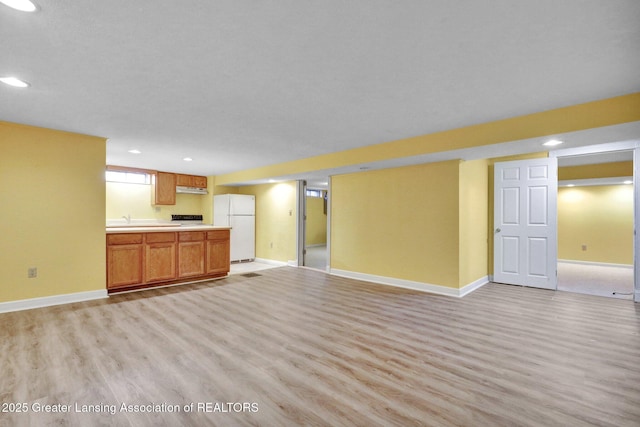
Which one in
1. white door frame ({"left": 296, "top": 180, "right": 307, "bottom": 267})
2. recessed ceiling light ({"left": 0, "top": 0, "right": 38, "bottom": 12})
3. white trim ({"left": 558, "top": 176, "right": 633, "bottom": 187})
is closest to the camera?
recessed ceiling light ({"left": 0, "top": 0, "right": 38, "bottom": 12})

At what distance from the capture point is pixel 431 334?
2.88 metres

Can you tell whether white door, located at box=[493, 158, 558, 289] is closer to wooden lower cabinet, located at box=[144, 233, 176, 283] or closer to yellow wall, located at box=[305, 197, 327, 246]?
wooden lower cabinet, located at box=[144, 233, 176, 283]

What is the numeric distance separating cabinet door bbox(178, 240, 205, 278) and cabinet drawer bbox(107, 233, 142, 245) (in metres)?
0.66

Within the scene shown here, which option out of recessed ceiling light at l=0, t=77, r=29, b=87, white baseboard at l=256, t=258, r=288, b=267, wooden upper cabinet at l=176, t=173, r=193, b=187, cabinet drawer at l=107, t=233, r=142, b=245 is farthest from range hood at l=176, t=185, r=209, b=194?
recessed ceiling light at l=0, t=77, r=29, b=87

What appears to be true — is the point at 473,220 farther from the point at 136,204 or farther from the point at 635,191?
the point at 136,204

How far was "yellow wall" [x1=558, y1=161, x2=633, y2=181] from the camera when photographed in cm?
626

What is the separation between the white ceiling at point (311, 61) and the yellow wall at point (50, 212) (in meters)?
0.41

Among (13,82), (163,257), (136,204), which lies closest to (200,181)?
(136,204)

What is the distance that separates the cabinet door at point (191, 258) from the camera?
16.4 feet

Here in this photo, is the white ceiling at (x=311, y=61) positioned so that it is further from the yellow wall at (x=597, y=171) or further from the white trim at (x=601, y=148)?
the yellow wall at (x=597, y=171)

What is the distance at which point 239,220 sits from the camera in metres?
7.40

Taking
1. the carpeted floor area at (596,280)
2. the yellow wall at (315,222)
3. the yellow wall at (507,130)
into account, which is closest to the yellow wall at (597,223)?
the carpeted floor area at (596,280)

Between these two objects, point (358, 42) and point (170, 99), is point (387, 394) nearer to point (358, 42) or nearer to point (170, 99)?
point (358, 42)

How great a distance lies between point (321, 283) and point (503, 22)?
430 centimetres
